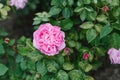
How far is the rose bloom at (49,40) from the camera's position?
189cm

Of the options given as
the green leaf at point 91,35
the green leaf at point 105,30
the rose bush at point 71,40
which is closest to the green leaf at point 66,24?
the rose bush at point 71,40

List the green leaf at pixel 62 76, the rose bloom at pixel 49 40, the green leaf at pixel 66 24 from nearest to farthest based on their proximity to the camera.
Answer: the rose bloom at pixel 49 40 < the green leaf at pixel 62 76 < the green leaf at pixel 66 24

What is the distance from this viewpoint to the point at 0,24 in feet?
13.0

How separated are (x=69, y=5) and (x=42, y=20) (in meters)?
0.20

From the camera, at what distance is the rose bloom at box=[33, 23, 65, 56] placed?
189cm

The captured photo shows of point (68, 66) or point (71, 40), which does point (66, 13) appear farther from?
point (68, 66)

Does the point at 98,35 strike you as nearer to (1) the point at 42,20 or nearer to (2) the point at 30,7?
(1) the point at 42,20

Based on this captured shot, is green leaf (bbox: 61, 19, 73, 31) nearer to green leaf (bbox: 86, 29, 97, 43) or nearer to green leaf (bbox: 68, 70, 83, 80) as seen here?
green leaf (bbox: 86, 29, 97, 43)

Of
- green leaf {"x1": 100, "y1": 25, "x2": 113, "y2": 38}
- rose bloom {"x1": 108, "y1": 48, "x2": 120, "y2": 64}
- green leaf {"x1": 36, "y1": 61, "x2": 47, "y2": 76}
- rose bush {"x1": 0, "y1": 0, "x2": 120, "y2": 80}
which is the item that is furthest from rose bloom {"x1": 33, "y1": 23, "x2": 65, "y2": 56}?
rose bloom {"x1": 108, "y1": 48, "x2": 120, "y2": 64}

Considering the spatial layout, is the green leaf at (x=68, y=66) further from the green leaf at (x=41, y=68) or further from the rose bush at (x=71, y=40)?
the green leaf at (x=41, y=68)

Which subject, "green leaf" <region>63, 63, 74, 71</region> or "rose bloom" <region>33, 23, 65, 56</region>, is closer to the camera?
"rose bloom" <region>33, 23, 65, 56</region>

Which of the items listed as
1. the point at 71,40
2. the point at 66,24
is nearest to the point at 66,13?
the point at 66,24

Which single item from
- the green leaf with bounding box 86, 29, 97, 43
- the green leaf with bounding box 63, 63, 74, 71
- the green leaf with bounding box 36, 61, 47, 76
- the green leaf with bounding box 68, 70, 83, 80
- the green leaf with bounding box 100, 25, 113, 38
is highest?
the green leaf with bounding box 100, 25, 113, 38

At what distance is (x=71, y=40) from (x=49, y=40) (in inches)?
15.1
